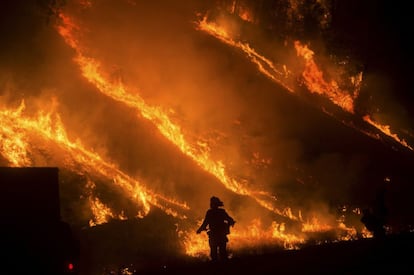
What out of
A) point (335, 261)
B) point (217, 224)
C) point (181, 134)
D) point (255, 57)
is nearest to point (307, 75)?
point (255, 57)

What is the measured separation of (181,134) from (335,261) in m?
14.7

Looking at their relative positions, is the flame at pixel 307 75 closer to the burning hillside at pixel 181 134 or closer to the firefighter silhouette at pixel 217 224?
the burning hillside at pixel 181 134

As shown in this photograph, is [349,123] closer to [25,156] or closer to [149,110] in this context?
[149,110]

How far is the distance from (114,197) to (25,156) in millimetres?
3872

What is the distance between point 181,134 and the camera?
25188 mm

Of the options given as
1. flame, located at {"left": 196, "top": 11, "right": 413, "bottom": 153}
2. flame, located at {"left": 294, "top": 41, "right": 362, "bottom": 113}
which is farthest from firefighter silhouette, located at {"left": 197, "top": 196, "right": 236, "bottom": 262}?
flame, located at {"left": 294, "top": 41, "right": 362, "bottom": 113}

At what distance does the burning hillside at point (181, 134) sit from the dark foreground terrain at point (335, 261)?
25.0 feet

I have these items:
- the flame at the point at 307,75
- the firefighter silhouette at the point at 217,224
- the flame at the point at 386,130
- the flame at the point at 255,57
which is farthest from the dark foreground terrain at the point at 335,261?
the flame at the point at 386,130

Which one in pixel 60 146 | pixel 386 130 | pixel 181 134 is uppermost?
pixel 386 130

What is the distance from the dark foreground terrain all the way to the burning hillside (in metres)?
7.61

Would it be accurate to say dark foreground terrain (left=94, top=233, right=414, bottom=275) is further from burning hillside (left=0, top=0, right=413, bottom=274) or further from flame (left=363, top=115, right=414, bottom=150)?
flame (left=363, top=115, right=414, bottom=150)

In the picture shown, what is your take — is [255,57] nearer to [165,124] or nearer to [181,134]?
[181,134]

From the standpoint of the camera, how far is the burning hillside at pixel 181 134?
2086 centimetres

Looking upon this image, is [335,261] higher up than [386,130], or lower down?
lower down
